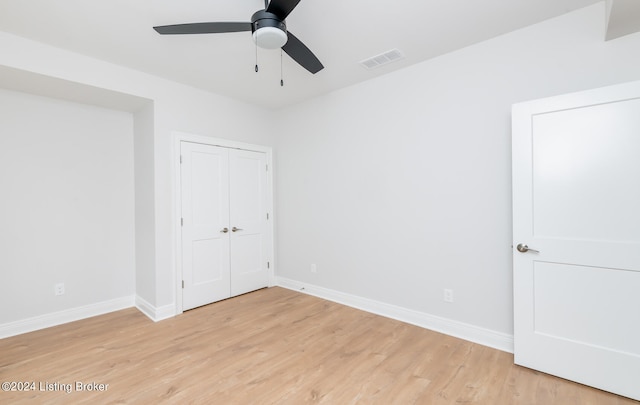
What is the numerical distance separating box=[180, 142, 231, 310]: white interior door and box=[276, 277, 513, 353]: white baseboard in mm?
1239

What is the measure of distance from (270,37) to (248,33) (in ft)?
2.85

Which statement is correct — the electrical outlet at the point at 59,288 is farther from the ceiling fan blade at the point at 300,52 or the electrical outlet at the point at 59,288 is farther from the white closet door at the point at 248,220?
the ceiling fan blade at the point at 300,52

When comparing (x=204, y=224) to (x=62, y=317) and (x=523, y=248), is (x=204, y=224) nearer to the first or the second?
(x=62, y=317)

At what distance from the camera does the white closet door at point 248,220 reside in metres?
3.97

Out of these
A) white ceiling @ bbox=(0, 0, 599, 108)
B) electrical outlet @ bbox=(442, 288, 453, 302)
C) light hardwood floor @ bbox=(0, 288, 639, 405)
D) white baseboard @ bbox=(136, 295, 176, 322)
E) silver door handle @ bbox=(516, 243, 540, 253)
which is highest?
white ceiling @ bbox=(0, 0, 599, 108)

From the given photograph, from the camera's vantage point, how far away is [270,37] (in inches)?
69.0

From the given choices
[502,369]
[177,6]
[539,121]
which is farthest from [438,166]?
[177,6]

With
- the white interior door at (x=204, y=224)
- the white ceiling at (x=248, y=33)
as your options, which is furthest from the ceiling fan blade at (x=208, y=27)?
the white interior door at (x=204, y=224)

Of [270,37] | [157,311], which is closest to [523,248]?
[270,37]

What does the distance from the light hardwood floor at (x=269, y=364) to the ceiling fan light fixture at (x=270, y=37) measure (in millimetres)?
2356

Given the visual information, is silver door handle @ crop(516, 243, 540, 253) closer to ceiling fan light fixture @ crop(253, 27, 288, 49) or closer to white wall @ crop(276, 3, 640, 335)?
white wall @ crop(276, 3, 640, 335)

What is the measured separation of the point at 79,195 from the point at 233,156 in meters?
1.82

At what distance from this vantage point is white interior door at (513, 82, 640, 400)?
1.89 m

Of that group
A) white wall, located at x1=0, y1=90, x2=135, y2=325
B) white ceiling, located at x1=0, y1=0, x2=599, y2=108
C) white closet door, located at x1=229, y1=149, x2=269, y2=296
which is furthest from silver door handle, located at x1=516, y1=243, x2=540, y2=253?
white wall, located at x1=0, y1=90, x2=135, y2=325
